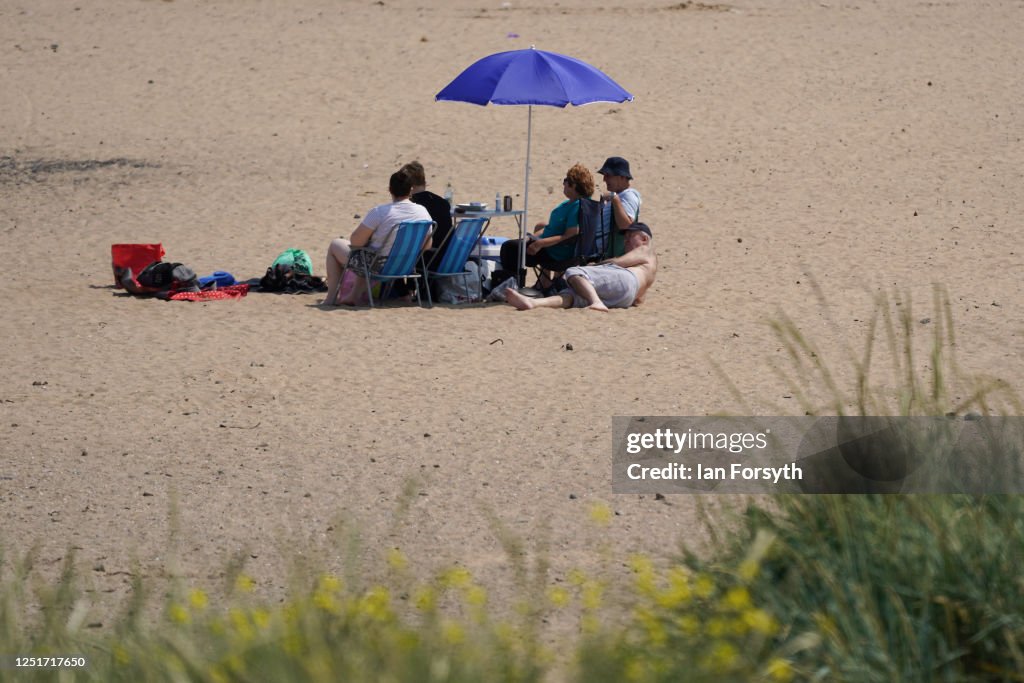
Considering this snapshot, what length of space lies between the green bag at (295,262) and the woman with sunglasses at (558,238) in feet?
5.09

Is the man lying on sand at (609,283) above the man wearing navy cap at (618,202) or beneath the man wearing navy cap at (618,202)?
beneath

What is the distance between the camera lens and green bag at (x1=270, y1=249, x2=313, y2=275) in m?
10.5

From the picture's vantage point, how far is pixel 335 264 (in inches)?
391

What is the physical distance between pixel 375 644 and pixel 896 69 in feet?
61.3

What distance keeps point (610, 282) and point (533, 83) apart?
1.56 m

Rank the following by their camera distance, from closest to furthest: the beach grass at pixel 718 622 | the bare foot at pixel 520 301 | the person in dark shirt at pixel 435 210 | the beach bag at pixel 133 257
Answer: the beach grass at pixel 718 622, the bare foot at pixel 520 301, the person in dark shirt at pixel 435 210, the beach bag at pixel 133 257

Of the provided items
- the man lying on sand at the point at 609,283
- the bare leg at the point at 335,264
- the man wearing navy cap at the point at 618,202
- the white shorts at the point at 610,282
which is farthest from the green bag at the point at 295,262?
the man wearing navy cap at the point at 618,202

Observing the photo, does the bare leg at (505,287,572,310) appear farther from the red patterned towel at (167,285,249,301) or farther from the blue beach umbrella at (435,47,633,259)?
the red patterned towel at (167,285,249,301)

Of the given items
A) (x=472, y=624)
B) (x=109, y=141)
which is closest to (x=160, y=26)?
(x=109, y=141)

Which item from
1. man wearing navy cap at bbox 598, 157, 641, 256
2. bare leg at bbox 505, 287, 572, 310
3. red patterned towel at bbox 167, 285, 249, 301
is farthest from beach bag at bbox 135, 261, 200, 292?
man wearing navy cap at bbox 598, 157, 641, 256

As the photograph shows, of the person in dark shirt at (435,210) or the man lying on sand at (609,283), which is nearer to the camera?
the man lying on sand at (609,283)

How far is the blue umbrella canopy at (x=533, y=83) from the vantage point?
9.88 meters

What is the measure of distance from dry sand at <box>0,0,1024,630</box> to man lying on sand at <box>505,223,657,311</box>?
0.64 feet

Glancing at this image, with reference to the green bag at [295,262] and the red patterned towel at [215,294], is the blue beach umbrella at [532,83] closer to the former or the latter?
the green bag at [295,262]
